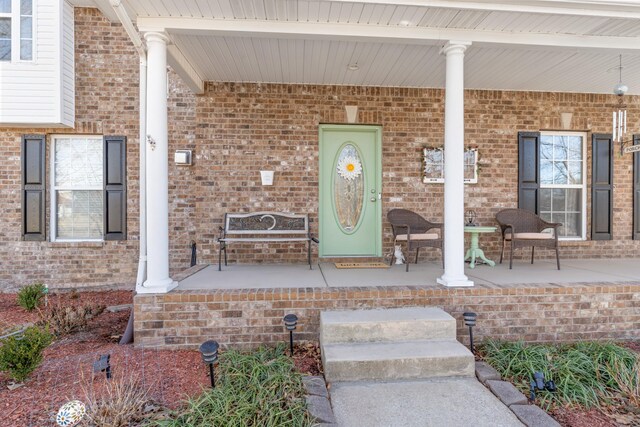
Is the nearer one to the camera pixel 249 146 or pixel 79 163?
pixel 249 146

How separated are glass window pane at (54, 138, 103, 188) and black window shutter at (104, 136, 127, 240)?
227mm

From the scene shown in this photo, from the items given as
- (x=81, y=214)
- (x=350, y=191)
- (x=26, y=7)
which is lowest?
(x=81, y=214)

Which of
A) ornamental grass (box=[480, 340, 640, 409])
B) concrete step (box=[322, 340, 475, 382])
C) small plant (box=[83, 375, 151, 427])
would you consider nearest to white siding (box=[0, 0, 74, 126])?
small plant (box=[83, 375, 151, 427])

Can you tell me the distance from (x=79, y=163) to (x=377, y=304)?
5029mm

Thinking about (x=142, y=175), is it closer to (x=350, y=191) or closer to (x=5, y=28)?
(x=350, y=191)

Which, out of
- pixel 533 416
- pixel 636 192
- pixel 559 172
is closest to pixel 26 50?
pixel 533 416

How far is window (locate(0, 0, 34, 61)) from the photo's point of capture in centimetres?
511

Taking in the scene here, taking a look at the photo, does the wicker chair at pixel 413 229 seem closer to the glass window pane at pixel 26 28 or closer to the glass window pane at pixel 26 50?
the glass window pane at pixel 26 50

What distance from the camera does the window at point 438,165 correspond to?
18.1 ft

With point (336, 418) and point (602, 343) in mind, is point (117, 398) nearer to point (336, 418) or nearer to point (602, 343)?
point (336, 418)

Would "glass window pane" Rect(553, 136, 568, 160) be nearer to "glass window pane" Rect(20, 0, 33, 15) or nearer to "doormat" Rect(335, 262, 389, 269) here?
"doormat" Rect(335, 262, 389, 269)

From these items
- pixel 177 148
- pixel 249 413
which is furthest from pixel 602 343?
pixel 177 148

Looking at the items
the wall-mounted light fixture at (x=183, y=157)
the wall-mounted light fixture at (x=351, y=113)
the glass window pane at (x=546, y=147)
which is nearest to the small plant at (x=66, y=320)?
the wall-mounted light fixture at (x=183, y=157)

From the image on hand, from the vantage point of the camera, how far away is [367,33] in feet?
11.6
